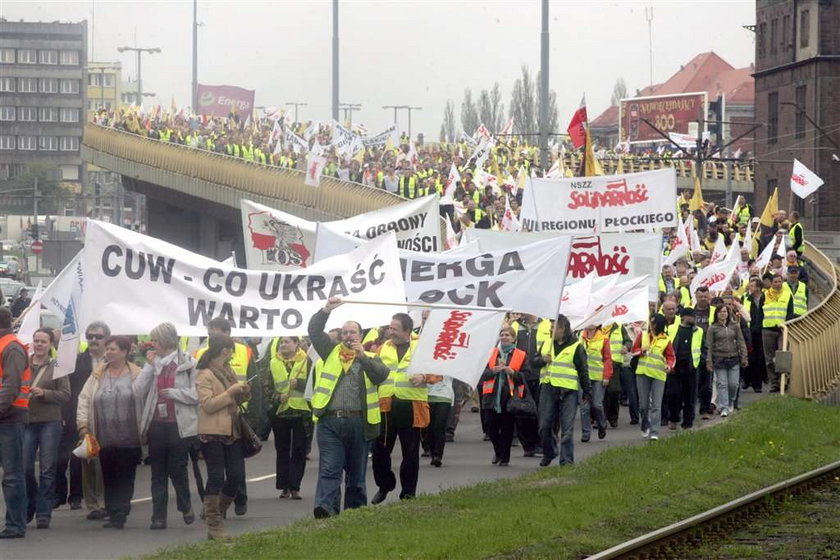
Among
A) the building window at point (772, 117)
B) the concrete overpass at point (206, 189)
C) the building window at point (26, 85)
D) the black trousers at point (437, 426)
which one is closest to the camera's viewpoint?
the black trousers at point (437, 426)

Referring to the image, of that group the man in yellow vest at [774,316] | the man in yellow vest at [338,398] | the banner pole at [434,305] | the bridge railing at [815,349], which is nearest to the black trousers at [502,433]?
the banner pole at [434,305]

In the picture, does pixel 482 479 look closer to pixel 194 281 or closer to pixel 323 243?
pixel 323 243

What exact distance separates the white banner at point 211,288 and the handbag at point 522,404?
5.30 metres

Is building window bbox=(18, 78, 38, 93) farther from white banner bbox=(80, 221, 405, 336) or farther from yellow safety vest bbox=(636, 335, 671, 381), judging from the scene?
white banner bbox=(80, 221, 405, 336)

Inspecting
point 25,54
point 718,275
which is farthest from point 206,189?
point 25,54

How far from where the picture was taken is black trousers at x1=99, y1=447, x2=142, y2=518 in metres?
14.2

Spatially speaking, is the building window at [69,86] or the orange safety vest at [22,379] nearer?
the orange safety vest at [22,379]

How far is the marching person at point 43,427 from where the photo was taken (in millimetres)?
14367

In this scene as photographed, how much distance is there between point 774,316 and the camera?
1107 inches

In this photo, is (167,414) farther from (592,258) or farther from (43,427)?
(592,258)

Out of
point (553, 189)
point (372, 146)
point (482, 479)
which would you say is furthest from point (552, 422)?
point (372, 146)

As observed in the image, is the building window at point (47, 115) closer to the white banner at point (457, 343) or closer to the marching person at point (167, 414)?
the white banner at point (457, 343)

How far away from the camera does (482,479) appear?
17906 millimetres

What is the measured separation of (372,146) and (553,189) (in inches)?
1164
